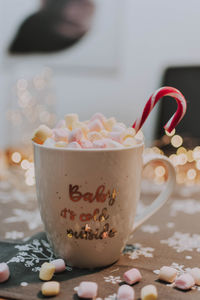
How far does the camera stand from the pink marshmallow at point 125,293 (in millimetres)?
506

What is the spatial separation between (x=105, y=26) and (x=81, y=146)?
6.90 feet

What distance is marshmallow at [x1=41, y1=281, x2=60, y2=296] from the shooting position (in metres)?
0.52

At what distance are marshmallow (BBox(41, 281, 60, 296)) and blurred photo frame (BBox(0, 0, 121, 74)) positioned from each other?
2.19 m

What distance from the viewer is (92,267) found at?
0.63 metres

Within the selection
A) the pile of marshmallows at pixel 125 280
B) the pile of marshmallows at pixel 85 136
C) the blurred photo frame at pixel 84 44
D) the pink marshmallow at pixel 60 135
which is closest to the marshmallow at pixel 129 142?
the pile of marshmallows at pixel 85 136

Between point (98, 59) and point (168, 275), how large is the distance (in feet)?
7.21

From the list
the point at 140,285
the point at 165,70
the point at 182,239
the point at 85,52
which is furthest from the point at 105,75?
the point at 140,285

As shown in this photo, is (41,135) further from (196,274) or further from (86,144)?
(196,274)

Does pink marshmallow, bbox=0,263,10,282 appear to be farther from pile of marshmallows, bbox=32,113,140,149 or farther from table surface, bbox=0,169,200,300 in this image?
pile of marshmallows, bbox=32,113,140,149

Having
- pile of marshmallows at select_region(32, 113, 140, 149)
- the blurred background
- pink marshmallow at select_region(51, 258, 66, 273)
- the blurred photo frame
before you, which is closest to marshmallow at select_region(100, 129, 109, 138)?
pile of marshmallows at select_region(32, 113, 140, 149)

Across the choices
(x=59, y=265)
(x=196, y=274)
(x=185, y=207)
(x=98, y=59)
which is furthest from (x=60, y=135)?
(x=98, y=59)

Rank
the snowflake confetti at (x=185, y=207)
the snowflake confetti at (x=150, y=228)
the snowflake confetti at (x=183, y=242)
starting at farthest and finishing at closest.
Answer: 1. the snowflake confetti at (x=185, y=207)
2. the snowflake confetti at (x=150, y=228)
3. the snowflake confetti at (x=183, y=242)

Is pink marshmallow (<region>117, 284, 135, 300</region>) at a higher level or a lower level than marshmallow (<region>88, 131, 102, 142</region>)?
lower

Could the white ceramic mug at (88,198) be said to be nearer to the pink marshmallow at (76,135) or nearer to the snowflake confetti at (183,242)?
the pink marshmallow at (76,135)
